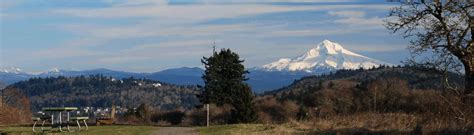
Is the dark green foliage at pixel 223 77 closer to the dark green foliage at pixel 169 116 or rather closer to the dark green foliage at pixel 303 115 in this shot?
the dark green foliage at pixel 169 116

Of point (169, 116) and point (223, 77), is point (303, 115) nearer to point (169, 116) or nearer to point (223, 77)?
point (169, 116)

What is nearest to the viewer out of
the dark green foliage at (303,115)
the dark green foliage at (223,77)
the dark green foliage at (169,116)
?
the dark green foliage at (303,115)

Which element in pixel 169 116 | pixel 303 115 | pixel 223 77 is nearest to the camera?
pixel 303 115

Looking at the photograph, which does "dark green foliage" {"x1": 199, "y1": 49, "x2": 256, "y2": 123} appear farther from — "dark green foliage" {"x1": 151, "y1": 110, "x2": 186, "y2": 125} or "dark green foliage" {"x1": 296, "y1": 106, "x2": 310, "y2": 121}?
"dark green foliage" {"x1": 296, "y1": 106, "x2": 310, "y2": 121}

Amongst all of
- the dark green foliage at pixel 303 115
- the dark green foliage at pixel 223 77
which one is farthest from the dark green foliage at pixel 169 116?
the dark green foliage at pixel 303 115

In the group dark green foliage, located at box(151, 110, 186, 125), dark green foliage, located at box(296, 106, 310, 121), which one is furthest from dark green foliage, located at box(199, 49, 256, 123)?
dark green foliage, located at box(296, 106, 310, 121)

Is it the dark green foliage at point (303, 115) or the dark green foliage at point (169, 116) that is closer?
the dark green foliage at point (303, 115)

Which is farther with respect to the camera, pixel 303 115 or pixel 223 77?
A: pixel 223 77

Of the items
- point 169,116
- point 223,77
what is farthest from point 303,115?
point 223,77

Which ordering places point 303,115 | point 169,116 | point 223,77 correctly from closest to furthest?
point 303,115 → point 169,116 → point 223,77

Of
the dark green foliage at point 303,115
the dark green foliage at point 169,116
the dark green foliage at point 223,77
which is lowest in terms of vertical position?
the dark green foliage at point 169,116

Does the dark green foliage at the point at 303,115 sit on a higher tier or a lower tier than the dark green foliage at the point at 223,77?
lower

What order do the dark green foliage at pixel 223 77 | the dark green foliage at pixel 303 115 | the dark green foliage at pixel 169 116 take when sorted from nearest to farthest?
the dark green foliage at pixel 303 115
the dark green foliage at pixel 169 116
the dark green foliage at pixel 223 77

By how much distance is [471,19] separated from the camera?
21.7 m
